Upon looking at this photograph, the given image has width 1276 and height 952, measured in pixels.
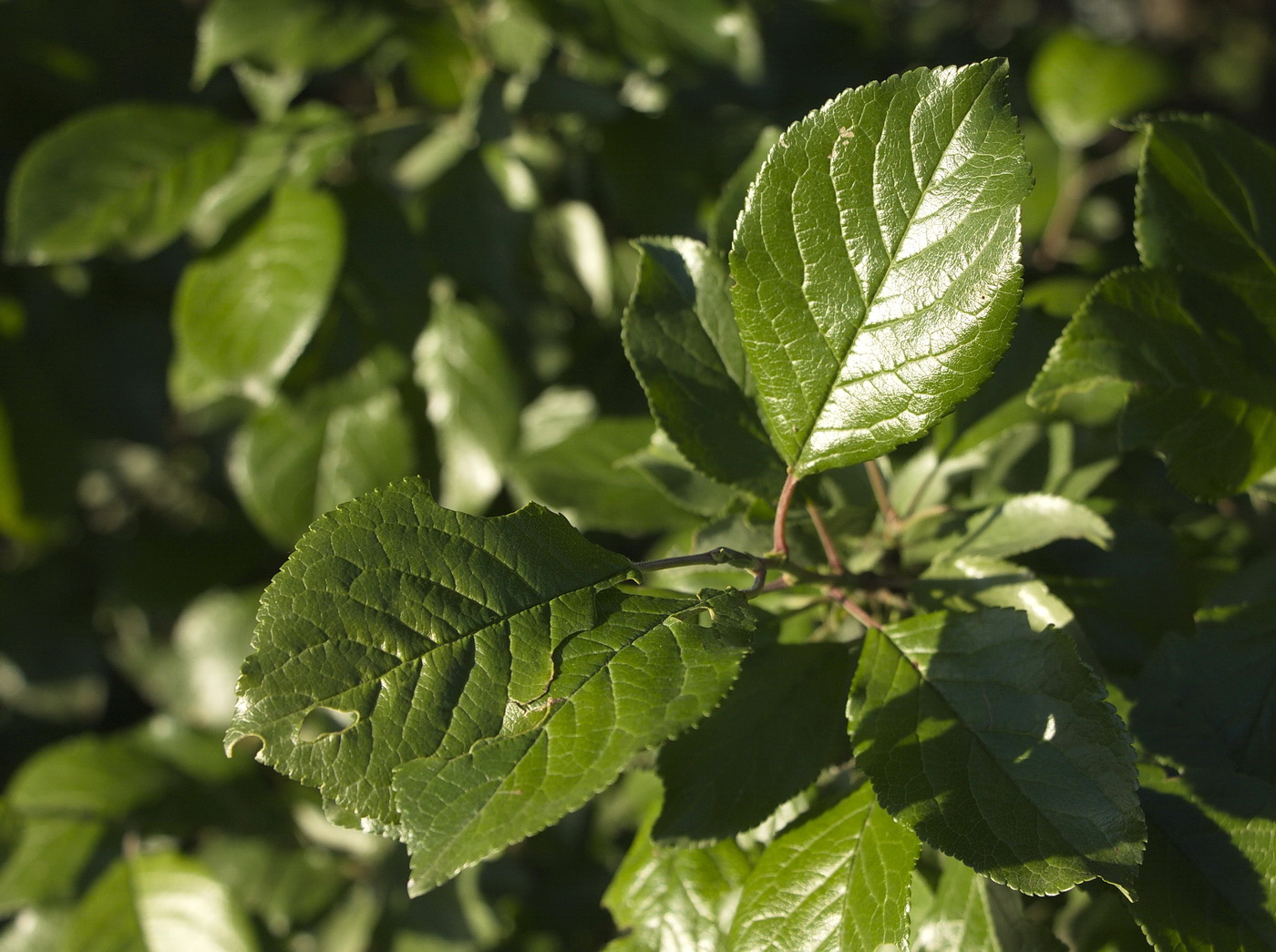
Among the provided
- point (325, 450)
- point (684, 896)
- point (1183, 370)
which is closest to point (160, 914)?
point (325, 450)

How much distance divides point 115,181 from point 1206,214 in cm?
135

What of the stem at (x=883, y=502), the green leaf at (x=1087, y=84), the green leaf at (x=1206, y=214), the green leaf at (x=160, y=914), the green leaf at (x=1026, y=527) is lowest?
the green leaf at (x=160, y=914)

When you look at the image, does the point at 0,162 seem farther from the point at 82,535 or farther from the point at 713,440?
the point at 713,440

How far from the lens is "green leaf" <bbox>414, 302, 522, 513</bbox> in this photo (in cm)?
152

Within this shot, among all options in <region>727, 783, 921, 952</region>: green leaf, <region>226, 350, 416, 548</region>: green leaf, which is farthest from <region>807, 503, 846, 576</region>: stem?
<region>226, 350, 416, 548</region>: green leaf

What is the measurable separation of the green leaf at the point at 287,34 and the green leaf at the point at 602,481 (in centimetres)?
72

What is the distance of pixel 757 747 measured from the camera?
0.83m

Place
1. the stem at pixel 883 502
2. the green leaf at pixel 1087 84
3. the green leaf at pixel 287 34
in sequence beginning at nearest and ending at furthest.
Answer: the stem at pixel 883 502 < the green leaf at pixel 287 34 < the green leaf at pixel 1087 84

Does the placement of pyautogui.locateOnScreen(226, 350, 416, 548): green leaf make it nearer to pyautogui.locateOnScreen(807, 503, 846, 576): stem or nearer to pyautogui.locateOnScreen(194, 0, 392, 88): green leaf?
pyautogui.locateOnScreen(194, 0, 392, 88): green leaf

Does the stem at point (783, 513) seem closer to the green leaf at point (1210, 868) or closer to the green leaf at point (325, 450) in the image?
the green leaf at point (1210, 868)

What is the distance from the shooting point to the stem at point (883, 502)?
0.97 meters

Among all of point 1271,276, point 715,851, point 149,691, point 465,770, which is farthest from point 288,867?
point 1271,276

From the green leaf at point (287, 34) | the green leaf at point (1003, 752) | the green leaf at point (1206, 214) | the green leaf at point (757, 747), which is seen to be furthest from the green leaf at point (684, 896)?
the green leaf at point (287, 34)

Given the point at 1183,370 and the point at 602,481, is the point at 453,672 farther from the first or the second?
the point at 1183,370
